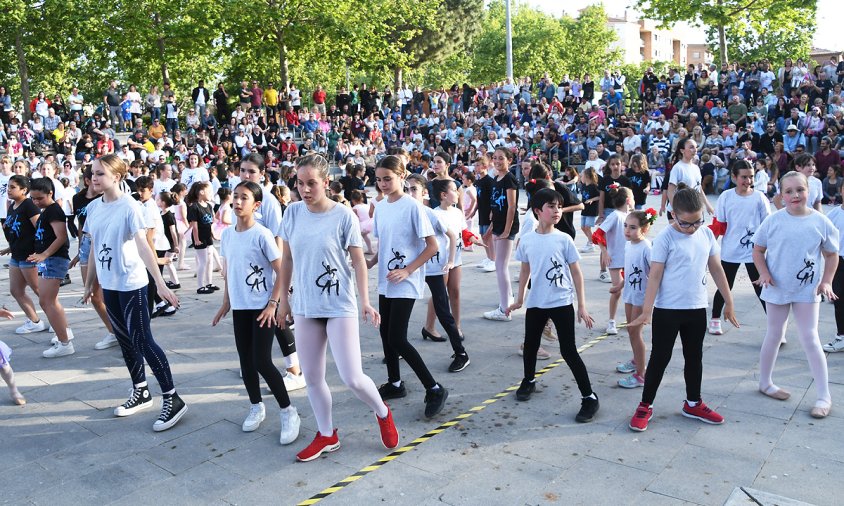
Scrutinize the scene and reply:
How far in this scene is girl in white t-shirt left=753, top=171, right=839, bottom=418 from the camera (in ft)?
16.4

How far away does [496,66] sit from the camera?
53.7 m

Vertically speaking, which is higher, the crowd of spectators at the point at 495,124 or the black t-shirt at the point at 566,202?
the crowd of spectators at the point at 495,124

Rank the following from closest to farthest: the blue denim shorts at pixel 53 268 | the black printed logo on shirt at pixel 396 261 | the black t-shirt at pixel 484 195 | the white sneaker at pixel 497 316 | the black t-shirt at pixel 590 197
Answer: the black printed logo on shirt at pixel 396 261, the blue denim shorts at pixel 53 268, the white sneaker at pixel 497 316, the black t-shirt at pixel 484 195, the black t-shirt at pixel 590 197

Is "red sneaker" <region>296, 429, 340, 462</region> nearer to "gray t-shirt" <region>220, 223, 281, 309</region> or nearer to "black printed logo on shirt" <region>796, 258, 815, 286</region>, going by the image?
"gray t-shirt" <region>220, 223, 281, 309</region>

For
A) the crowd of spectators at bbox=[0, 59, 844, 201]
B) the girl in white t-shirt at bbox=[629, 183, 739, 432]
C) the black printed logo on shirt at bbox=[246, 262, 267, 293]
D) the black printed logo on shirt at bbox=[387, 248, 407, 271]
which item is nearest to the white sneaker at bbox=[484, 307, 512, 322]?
the black printed logo on shirt at bbox=[387, 248, 407, 271]

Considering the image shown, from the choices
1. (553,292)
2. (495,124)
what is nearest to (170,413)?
(553,292)

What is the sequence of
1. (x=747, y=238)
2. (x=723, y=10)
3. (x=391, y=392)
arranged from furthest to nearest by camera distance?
(x=723, y=10)
(x=747, y=238)
(x=391, y=392)

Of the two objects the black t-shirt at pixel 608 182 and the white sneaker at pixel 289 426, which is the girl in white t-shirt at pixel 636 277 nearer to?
the white sneaker at pixel 289 426

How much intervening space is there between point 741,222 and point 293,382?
426cm

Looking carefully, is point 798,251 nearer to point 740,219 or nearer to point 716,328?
point 740,219

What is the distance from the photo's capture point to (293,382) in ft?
19.3

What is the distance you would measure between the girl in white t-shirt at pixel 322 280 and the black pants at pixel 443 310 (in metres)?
1.70

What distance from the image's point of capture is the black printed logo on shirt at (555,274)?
511 cm

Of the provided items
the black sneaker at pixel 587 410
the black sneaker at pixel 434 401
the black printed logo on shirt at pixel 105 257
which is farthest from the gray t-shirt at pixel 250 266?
the black sneaker at pixel 587 410
